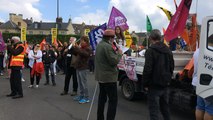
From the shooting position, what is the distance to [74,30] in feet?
371

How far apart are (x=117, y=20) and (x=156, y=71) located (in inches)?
222

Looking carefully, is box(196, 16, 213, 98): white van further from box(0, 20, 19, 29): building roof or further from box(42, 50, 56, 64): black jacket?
box(0, 20, 19, 29): building roof

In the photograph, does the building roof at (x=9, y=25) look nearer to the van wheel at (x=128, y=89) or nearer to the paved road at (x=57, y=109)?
the paved road at (x=57, y=109)

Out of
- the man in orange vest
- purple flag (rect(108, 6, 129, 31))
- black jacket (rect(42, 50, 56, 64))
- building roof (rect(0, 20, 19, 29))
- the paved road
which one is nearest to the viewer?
the paved road

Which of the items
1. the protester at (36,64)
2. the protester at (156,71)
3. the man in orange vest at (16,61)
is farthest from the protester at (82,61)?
the protester at (156,71)

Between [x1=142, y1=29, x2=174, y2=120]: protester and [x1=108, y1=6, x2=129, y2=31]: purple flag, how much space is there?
5.23 meters

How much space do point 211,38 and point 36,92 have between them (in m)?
7.22

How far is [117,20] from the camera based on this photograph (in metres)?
10.6

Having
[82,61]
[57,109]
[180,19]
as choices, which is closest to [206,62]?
[180,19]

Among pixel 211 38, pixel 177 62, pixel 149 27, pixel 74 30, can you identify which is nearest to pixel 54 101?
pixel 177 62

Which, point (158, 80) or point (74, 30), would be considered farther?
point (74, 30)

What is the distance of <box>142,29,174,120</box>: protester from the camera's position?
5.21m

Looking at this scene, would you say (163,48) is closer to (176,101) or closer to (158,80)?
(158,80)

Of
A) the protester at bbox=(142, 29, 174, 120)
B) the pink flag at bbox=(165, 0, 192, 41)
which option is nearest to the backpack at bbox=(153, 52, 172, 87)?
the protester at bbox=(142, 29, 174, 120)
